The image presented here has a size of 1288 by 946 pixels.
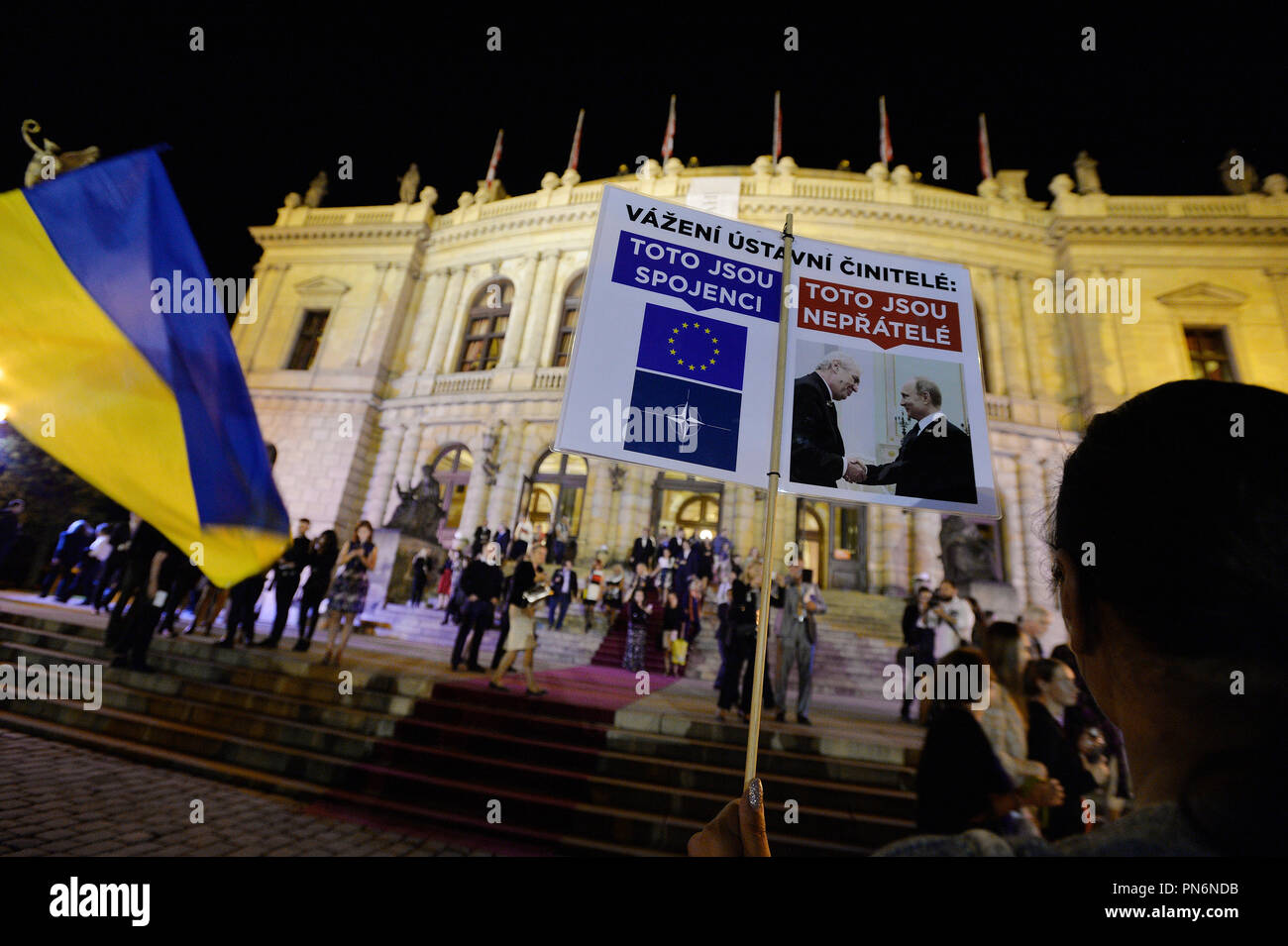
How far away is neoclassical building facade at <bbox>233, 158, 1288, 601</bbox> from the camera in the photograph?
16266 mm

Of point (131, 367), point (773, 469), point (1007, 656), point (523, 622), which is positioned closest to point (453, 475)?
point (523, 622)

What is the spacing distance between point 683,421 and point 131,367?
4296 millimetres

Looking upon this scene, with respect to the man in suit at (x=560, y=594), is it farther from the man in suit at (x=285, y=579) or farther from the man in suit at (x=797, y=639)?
the man in suit at (x=797, y=639)

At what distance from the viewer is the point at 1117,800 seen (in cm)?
380

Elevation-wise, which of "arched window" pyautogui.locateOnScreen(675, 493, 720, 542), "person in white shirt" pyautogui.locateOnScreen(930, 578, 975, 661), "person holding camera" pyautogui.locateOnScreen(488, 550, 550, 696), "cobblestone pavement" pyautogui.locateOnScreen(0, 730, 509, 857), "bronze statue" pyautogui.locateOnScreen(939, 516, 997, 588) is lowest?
"cobblestone pavement" pyautogui.locateOnScreen(0, 730, 509, 857)

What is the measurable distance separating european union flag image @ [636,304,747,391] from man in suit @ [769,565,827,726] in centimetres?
524

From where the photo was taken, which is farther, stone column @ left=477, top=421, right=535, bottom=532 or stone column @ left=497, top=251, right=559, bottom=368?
stone column @ left=497, top=251, right=559, bottom=368

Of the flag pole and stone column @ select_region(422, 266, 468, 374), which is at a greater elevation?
stone column @ select_region(422, 266, 468, 374)

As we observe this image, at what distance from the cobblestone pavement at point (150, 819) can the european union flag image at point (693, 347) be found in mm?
3963

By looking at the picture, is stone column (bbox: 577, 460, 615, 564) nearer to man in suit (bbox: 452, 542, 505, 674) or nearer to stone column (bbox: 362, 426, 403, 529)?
stone column (bbox: 362, 426, 403, 529)

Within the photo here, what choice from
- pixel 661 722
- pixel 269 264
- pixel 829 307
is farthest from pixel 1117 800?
pixel 269 264

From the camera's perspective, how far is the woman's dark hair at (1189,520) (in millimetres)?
673

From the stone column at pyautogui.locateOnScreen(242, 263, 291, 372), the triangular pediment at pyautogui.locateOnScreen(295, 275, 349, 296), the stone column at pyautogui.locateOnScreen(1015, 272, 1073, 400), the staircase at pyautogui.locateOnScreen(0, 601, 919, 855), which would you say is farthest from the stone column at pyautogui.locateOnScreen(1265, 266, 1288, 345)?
the stone column at pyautogui.locateOnScreen(242, 263, 291, 372)

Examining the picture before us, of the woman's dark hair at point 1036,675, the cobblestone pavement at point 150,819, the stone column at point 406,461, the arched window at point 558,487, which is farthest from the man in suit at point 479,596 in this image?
the stone column at point 406,461
